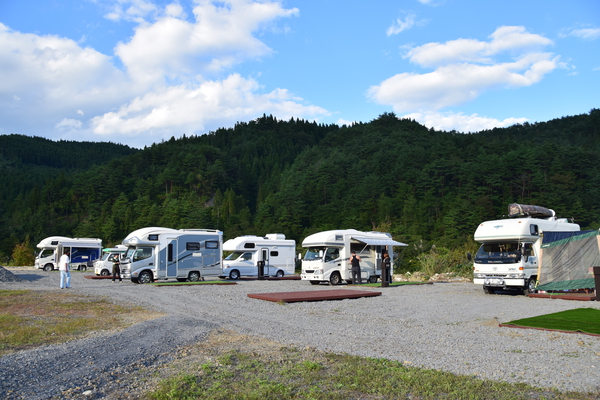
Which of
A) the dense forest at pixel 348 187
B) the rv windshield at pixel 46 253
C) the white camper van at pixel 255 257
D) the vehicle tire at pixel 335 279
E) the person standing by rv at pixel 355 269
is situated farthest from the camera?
the dense forest at pixel 348 187

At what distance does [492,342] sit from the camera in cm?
799

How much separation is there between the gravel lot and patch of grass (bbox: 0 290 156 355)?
2.37 feet

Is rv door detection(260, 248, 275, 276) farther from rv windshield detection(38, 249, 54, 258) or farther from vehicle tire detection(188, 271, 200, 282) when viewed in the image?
rv windshield detection(38, 249, 54, 258)

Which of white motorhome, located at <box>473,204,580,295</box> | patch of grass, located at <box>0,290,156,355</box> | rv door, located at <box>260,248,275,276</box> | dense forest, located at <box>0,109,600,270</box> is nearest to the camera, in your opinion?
patch of grass, located at <box>0,290,156,355</box>

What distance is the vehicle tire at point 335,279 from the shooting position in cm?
2183

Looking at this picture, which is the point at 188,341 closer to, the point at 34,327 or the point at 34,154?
the point at 34,327

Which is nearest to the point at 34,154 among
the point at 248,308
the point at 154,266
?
the point at 154,266

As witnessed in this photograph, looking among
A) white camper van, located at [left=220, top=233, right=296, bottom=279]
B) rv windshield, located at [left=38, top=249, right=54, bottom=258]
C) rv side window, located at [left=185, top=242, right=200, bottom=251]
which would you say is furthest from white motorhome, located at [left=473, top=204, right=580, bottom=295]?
rv windshield, located at [left=38, top=249, right=54, bottom=258]

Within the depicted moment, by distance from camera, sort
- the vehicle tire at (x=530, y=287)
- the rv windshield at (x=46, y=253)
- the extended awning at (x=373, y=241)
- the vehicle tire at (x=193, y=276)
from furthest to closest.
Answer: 1. the rv windshield at (x=46, y=253)
2. the vehicle tire at (x=193, y=276)
3. the extended awning at (x=373, y=241)
4. the vehicle tire at (x=530, y=287)

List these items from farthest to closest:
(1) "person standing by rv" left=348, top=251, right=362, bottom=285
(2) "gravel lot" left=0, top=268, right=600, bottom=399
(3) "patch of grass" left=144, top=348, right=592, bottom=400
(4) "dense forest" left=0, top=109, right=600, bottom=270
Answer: (4) "dense forest" left=0, top=109, right=600, bottom=270 < (1) "person standing by rv" left=348, top=251, right=362, bottom=285 < (2) "gravel lot" left=0, top=268, right=600, bottom=399 < (3) "patch of grass" left=144, top=348, right=592, bottom=400

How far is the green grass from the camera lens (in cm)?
917

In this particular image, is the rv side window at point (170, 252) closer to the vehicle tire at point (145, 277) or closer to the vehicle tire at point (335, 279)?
the vehicle tire at point (145, 277)

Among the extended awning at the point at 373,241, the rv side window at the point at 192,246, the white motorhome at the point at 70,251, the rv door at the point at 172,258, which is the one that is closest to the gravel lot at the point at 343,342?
the rv door at the point at 172,258

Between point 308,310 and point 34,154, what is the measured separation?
520ft
